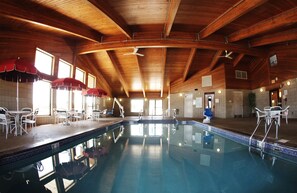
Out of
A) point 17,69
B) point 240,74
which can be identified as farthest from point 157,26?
point 240,74

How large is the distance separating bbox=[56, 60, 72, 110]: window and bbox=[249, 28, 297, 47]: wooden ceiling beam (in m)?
9.74

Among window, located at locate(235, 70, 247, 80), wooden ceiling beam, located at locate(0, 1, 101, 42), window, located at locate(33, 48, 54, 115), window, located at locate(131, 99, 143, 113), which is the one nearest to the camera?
wooden ceiling beam, located at locate(0, 1, 101, 42)

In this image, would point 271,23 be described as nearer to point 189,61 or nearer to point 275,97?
point 189,61

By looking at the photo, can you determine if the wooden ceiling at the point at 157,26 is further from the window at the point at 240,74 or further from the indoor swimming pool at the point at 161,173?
the indoor swimming pool at the point at 161,173

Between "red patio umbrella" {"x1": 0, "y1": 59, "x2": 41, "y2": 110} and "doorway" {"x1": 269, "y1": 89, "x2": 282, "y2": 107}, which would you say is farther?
"doorway" {"x1": 269, "y1": 89, "x2": 282, "y2": 107}

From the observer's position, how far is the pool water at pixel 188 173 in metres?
2.15

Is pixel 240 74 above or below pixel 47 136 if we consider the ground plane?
above

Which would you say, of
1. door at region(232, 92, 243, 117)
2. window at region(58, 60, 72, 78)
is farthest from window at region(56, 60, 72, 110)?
door at region(232, 92, 243, 117)

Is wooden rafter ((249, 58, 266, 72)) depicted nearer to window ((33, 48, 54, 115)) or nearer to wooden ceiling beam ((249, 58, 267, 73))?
wooden ceiling beam ((249, 58, 267, 73))

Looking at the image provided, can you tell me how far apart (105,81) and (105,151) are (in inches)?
417

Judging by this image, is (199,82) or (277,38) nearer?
(277,38)

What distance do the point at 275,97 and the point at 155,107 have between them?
9.92 m

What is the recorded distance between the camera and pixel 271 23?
6207 millimetres

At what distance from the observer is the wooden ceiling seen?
212 inches
